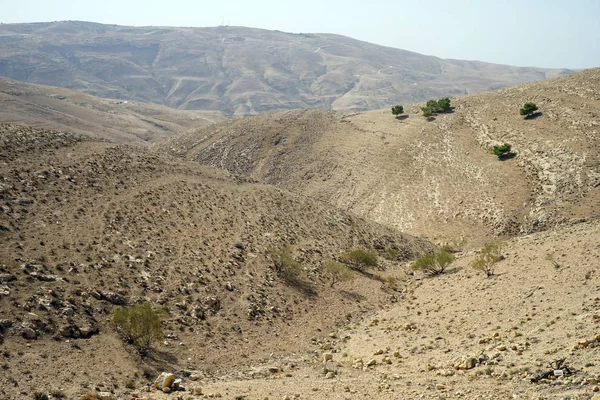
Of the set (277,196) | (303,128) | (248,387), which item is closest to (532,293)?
A: (248,387)

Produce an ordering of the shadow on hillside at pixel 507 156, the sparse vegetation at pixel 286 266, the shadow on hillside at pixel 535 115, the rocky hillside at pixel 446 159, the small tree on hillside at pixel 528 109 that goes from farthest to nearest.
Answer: the small tree on hillside at pixel 528 109 < the shadow on hillside at pixel 535 115 < the shadow on hillside at pixel 507 156 < the rocky hillside at pixel 446 159 < the sparse vegetation at pixel 286 266

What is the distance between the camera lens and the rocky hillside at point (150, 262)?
49.2ft

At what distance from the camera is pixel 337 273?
26.1m

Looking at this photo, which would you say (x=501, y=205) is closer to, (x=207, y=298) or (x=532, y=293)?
(x=532, y=293)

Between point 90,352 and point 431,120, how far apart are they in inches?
1894

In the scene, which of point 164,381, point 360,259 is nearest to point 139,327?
point 164,381

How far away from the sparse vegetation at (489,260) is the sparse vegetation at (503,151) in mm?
20982

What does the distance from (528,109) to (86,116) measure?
87.5 metres

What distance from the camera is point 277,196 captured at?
3516 cm

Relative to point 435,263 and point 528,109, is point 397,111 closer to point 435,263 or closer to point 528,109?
point 528,109

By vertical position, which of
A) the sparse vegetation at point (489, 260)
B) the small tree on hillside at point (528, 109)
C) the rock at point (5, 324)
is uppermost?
the small tree on hillside at point (528, 109)

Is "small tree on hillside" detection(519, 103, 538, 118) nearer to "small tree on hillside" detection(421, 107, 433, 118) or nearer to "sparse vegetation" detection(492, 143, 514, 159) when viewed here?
"sparse vegetation" detection(492, 143, 514, 159)

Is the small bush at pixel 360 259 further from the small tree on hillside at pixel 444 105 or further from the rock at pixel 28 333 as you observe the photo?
the small tree on hillside at pixel 444 105

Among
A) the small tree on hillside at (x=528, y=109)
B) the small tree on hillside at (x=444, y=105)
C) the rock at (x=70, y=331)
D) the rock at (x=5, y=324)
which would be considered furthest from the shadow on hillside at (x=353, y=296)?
the small tree on hillside at (x=444, y=105)
